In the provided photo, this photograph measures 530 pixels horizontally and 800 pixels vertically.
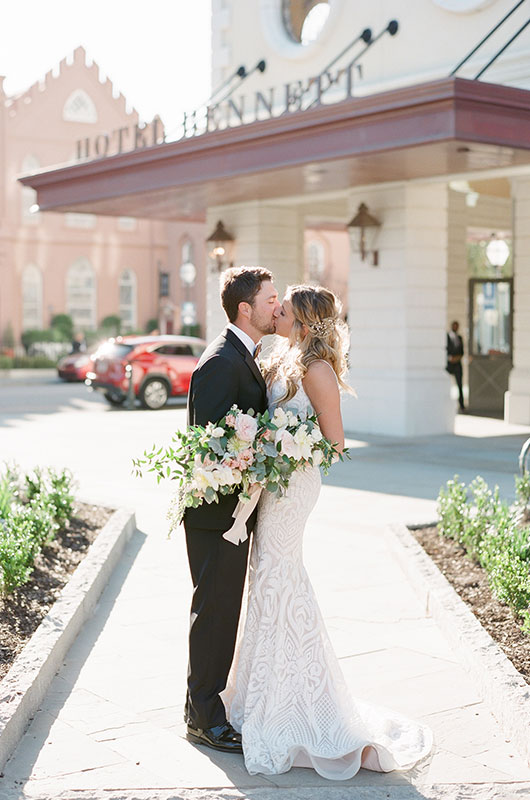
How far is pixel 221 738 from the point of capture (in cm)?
443

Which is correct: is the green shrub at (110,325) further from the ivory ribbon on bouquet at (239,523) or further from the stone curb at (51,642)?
the ivory ribbon on bouquet at (239,523)

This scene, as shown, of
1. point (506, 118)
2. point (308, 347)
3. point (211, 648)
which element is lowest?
point (211, 648)

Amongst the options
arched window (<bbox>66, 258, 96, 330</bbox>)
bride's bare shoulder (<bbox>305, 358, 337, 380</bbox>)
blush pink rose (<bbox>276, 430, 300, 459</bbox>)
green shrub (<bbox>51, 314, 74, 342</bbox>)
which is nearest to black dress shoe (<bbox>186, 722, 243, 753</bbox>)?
blush pink rose (<bbox>276, 430, 300, 459</bbox>)

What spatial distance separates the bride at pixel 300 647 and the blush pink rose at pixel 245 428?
10.6 inches

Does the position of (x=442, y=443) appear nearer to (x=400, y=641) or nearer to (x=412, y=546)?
(x=412, y=546)

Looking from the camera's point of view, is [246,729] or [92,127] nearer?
[246,729]

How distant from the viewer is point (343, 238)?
52.4 m

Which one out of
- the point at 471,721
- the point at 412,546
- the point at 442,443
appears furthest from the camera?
the point at 442,443

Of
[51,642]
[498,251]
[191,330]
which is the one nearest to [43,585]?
[51,642]

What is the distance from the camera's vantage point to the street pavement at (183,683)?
4.11 meters

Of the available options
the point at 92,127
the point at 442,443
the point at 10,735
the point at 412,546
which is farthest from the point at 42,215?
the point at 10,735

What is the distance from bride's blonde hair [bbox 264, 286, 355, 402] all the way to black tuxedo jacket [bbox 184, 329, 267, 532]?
137mm

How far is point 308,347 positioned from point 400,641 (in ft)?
7.33

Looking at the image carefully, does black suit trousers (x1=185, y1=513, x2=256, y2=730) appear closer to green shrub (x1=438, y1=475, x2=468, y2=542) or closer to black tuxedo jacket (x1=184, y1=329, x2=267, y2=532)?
black tuxedo jacket (x1=184, y1=329, x2=267, y2=532)
